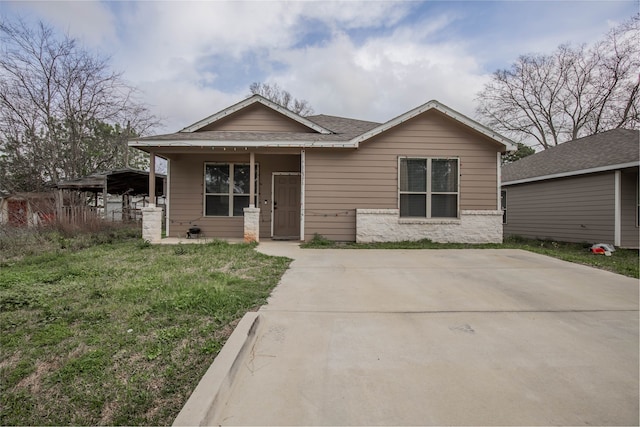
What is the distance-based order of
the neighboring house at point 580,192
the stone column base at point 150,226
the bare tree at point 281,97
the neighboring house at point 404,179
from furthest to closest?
1. the bare tree at point 281,97
2. the neighboring house at point 580,192
3. the neighboring house at point 404,179
4. the stone column base at point 150,226

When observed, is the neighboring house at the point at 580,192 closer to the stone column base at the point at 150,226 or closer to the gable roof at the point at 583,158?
the gable roof at the point at 583,158

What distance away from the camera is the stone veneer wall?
9312mm

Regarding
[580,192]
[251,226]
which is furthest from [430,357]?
[580,192]

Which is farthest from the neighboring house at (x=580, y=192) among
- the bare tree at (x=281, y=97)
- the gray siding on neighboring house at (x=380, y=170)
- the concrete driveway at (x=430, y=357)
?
the bare tree at (x=281, y=97)

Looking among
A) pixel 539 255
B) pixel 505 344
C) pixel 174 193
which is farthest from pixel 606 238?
pixel 174 193

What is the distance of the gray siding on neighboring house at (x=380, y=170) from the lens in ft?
30.8

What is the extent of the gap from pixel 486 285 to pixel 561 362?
2320 millimetres

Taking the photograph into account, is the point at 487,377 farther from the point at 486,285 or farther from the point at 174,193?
the point at 174,193

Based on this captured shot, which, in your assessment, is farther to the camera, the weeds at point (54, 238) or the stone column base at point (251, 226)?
the stone column base at point (251, 226)

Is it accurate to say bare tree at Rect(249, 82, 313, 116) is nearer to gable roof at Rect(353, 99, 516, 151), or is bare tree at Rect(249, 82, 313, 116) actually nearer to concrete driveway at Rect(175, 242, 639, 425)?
gable roof at Rect(353, 99, 516, 151)

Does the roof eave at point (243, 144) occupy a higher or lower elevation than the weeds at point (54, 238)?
higher

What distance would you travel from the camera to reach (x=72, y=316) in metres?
3.34

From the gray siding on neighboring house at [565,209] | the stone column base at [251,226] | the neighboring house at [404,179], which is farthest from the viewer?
the gray siding on neighboring house at [565,209]

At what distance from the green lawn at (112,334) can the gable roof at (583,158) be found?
37.1 feet
